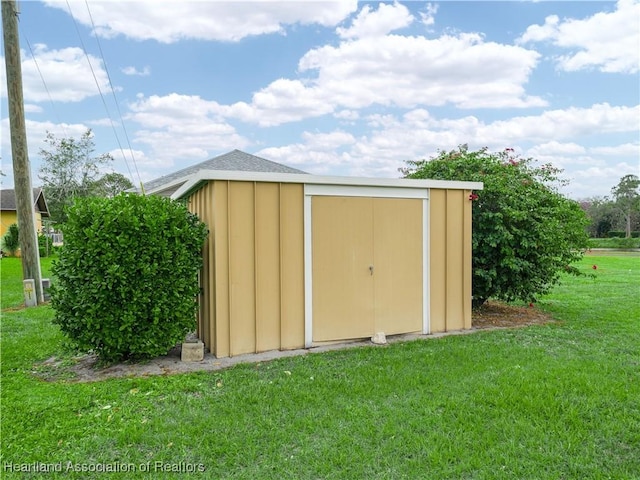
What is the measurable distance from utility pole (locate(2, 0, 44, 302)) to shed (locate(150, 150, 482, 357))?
477 centimetres

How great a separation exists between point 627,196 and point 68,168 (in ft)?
153

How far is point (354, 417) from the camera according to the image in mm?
3006

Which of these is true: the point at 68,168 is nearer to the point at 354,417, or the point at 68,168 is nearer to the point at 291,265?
the point at 291,265

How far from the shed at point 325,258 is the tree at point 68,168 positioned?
28247 millimetres

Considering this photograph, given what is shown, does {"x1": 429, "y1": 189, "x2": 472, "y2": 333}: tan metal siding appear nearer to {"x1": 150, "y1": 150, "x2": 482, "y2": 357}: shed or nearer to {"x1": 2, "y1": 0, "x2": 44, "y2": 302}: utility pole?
{"x1": 150, "y1": 150, "x2": 482, "y2": 357}: shed

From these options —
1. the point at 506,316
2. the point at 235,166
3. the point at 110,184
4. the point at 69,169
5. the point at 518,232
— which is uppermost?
the point at 69,169

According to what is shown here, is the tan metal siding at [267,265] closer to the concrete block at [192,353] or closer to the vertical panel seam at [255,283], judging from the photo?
the vertical panel seam at [255,283]

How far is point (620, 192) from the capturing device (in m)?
40.1

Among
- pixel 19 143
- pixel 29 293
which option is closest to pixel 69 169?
pixel 19 143

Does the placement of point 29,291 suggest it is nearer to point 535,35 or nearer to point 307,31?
point 307,31

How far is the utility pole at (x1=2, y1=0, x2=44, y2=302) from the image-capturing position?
8141 millimetres

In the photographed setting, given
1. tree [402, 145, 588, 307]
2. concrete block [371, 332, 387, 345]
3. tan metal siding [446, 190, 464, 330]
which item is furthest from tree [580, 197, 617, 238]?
concrete block [371, 332, 387, 345]

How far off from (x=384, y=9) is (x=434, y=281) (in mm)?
6032

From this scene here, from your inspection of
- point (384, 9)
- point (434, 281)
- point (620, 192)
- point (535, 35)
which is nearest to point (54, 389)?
point (434, 281)
